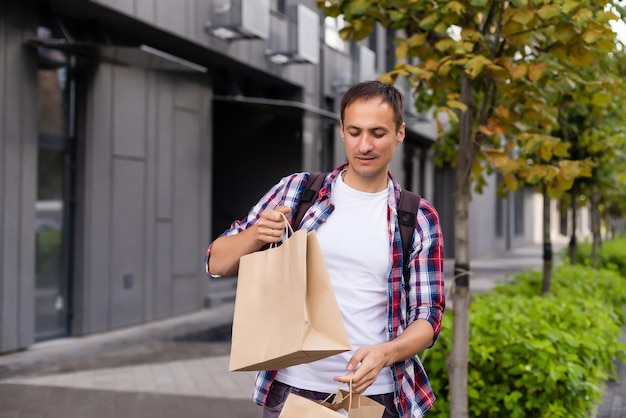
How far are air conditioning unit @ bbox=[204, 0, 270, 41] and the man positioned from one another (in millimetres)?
10553

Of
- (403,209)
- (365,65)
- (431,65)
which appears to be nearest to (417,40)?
(431,65)

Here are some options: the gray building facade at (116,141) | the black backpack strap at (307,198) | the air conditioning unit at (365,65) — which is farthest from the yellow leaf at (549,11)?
the air conditioning unit at (365,65)

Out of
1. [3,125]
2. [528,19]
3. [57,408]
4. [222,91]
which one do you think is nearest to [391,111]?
[528,19]

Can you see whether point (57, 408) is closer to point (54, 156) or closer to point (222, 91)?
point (54, 156)

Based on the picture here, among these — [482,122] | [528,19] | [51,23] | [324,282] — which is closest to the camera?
[324,282]

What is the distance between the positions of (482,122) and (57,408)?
4.02 meters

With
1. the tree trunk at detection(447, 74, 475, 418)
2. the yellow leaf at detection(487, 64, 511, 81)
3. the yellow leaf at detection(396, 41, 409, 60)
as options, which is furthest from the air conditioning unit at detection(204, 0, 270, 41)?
the yellow leaf at detection(487, 64, 511, 81)

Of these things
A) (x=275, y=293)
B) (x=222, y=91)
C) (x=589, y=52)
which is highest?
(x=222, y=91)

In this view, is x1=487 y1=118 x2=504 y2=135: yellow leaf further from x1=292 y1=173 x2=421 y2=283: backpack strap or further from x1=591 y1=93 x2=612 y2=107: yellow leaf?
x1=292 y1=173 x2=421 y2=283: backpack strap

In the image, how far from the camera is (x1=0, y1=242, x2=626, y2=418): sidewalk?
650cm

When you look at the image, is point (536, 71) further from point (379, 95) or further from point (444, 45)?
point (379, 95)

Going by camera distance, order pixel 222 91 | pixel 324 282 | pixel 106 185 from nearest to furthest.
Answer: pixel 324 282, pixel 106 185, pixel 222 91

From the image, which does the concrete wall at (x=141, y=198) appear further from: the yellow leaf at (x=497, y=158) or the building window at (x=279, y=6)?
the yellow leaf at (x=497, y=158)

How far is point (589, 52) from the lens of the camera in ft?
14.7
